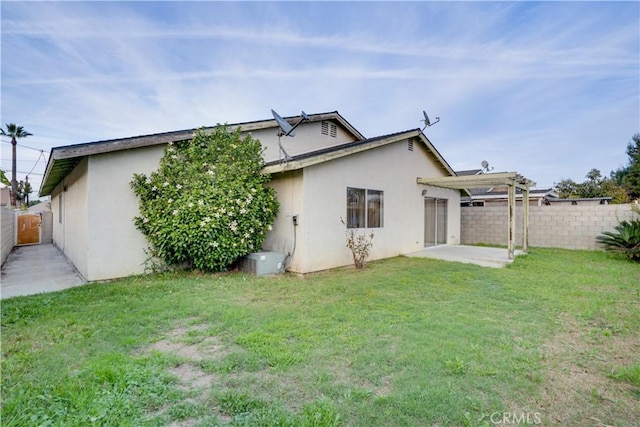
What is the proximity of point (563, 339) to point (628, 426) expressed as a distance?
5.93 feet

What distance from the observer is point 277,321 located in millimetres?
4551

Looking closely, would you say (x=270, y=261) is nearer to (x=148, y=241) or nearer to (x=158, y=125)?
(x=148, y=241)

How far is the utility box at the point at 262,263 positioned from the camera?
792cm

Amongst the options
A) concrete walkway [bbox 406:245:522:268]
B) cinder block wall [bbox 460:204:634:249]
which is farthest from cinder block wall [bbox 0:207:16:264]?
cinder block wall [bbox 460:204:634:249]

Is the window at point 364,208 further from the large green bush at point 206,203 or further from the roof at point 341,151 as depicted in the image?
the large green bush at point 206,203

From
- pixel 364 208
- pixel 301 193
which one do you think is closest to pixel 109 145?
pixel 301 193

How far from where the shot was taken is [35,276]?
8.13m

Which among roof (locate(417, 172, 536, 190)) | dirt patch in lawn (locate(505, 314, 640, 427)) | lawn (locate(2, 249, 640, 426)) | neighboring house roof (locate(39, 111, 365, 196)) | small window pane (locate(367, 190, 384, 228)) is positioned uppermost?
neighboring house roof (locate(39, 111, 365, 196))

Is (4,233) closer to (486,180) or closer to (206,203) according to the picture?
(206,203)

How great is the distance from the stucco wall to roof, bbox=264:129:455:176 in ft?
0.98

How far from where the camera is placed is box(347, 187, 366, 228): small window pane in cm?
936

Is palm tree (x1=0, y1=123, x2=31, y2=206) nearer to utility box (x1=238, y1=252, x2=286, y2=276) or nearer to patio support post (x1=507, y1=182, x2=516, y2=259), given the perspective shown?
utility box (x1=238, y1=252, x2=286, y2=276)

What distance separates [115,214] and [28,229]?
15230 millimetres

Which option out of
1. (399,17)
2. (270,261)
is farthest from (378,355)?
(399,17)
